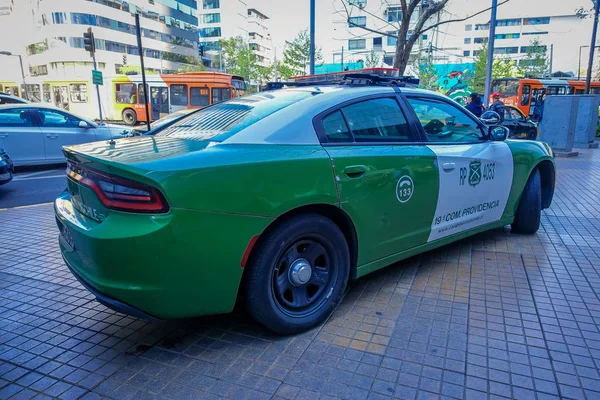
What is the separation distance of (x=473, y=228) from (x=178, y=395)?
9.94ft

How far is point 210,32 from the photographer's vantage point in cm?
8075

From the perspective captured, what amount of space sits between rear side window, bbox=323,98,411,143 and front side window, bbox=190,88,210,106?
18.8 metres

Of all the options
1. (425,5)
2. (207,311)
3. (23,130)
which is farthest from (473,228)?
(23,130)

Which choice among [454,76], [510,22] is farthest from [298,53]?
[510,22]

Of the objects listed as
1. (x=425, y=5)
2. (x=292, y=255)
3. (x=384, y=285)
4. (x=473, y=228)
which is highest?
(x=425, y=5)

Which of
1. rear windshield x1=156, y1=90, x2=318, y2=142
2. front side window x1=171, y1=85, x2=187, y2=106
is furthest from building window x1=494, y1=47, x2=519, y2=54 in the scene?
rear windshield x1=156, y1=90, x2=318, y2=142

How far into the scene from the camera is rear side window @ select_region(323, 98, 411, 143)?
294 cm

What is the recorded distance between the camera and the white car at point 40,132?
9547 millimetres

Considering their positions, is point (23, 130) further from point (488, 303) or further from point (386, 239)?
→ point (488, 303)

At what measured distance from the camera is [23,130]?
9.74 meters

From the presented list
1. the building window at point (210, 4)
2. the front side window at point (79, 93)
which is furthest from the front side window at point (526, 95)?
the building window at point (210, 4)

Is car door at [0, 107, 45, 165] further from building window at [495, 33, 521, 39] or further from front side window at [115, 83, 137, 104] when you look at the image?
building window at [495, 33, 521, 39]

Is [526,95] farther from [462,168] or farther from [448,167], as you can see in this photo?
[448,167]

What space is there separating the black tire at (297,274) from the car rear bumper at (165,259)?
0.13 meters
